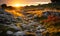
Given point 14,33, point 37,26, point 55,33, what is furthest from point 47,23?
point 14,33

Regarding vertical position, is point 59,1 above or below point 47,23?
above

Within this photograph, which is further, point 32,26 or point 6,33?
point 32,26

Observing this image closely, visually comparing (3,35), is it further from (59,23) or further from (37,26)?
(59,23)

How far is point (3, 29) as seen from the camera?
78.6 feet

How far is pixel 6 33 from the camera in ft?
74.7

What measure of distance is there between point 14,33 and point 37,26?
6298 mm

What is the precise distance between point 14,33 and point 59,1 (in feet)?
117

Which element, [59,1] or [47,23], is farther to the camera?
[59,1]

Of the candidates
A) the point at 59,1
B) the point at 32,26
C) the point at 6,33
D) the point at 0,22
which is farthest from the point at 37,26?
the point at 59,1

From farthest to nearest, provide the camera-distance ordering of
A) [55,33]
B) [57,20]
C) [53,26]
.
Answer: [57,20] → [53,26] → [55,33]

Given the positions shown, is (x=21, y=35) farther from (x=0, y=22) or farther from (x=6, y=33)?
(x=0, y=22)

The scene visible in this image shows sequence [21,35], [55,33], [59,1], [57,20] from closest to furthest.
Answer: [21,35] < [55,33] < [57,20] < [59,1]

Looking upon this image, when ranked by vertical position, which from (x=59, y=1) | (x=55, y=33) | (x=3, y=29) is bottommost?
(x=55, y=33)

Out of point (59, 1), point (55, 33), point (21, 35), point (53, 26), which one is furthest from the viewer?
point (59, 1)
